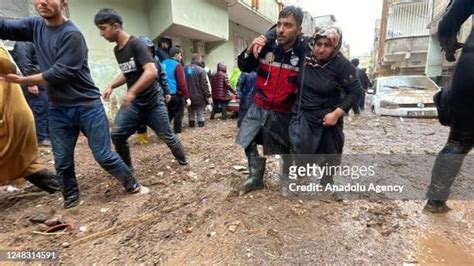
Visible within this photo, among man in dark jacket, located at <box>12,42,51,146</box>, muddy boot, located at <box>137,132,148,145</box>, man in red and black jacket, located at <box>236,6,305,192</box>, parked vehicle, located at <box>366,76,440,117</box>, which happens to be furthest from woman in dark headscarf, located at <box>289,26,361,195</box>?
parked vehicle, located at <box>366,76,440,117</box>

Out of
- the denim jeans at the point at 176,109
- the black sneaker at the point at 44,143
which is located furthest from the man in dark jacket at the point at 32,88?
the denim jeans at the point at 176,109

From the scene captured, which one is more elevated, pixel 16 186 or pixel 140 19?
pixel 140 19

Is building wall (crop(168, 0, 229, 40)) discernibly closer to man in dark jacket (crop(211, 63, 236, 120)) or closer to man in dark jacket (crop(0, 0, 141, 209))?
man in dark jacket (crop(211, 63, 236, 120))

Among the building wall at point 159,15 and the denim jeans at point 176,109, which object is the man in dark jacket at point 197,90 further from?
the building wall at point 159,15

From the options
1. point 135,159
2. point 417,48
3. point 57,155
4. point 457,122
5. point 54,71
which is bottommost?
point 135,159

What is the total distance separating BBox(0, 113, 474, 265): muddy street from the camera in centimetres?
197

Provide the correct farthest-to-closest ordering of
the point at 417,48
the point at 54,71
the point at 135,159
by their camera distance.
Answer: the point at 417,48
the point at 135,159
the point at 54,71

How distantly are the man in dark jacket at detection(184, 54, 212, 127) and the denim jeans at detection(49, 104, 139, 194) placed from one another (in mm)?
4370

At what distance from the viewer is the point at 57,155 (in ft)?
8.61

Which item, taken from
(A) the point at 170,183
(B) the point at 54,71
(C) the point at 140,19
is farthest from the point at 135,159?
(C) the point at 140,19

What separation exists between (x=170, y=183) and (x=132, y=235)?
1.13m

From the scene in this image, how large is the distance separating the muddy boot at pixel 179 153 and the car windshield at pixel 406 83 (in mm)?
7912

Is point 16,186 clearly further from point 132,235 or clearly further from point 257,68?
point 257,68

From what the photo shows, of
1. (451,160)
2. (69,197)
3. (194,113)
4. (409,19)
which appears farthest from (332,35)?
(409,19)
